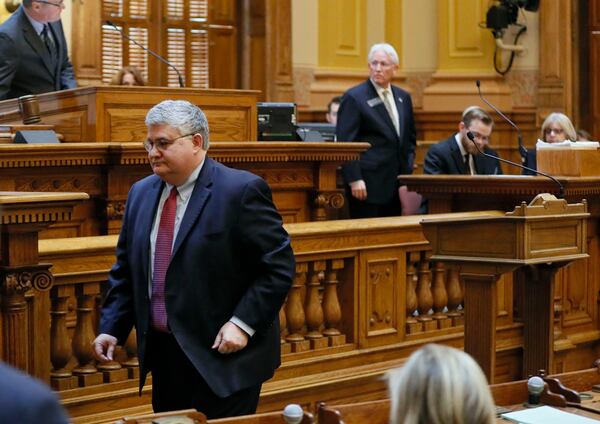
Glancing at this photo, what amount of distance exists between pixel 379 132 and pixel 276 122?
2.38 feet

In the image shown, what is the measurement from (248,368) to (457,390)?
5.39ft

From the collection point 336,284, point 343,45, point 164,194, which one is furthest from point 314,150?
point 343,45

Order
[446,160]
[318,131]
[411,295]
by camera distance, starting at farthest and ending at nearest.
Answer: [318,131]
[446,160]
[411,295]

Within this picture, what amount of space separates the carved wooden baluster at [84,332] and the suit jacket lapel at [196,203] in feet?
3.17

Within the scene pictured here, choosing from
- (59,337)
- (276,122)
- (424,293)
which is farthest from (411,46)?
(59,337)

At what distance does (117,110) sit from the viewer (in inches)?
224

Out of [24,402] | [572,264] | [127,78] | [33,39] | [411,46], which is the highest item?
[411,46]

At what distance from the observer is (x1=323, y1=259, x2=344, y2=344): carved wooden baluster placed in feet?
16.6

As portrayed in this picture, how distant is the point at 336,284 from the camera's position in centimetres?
509

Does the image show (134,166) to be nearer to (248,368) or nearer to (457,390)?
(248,368)

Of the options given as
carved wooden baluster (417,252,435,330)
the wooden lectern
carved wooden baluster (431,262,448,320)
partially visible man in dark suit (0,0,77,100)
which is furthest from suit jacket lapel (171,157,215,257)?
partially visible man in dark suit (0,0,77,100)

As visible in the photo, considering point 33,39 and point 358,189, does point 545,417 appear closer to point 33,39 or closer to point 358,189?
point 358,189

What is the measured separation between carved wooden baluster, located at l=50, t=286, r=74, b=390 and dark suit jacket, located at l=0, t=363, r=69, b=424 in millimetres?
2988

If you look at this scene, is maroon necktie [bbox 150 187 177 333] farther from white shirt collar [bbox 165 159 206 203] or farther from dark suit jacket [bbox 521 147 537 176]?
dark suit jacket [bbox 521 147 537 176]
